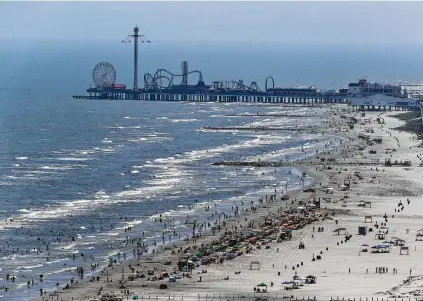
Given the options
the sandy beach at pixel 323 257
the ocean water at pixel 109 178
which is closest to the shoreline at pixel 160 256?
the sandy beach at pixel 323 257

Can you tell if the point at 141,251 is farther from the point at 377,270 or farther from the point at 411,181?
the point at 411,181

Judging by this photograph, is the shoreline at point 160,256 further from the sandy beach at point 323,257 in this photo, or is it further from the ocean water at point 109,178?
the ocean water at point 109,178

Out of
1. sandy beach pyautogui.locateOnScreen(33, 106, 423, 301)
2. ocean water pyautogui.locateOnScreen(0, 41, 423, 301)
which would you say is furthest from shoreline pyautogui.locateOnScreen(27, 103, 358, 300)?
ocean water pyautogui.locateOnScreen(0, 41, 423, 301)

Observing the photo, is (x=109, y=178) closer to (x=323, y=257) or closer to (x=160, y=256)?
(x=160, y=256)

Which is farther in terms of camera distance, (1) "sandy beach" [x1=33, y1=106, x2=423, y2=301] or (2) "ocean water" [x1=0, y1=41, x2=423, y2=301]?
(2) "ocean water" [x1=0, y1=41, x2=423, y2=301]

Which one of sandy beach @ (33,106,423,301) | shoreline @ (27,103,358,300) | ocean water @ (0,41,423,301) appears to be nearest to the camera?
sandy beach @ (33,106,423,301)

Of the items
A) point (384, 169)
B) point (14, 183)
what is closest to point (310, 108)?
point (384, 169)

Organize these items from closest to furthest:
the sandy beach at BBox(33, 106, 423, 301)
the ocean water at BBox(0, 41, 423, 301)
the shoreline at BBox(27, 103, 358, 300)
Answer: the sandy beach at BBox(33, 106, 423, 301)
the shoreline at BBox(27, 103, 358, 300)
the ocean water at BBox(0, 41, 423, 301)

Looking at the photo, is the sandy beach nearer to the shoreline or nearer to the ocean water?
the shoreline

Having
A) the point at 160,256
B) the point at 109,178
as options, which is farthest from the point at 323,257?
the point at 109,178
